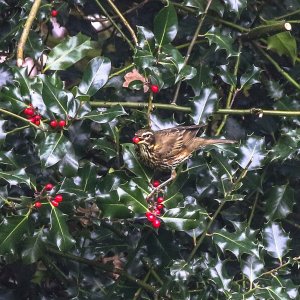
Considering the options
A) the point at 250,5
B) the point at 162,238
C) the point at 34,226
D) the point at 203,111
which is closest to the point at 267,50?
the point at 250,5

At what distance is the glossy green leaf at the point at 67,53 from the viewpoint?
113 inches

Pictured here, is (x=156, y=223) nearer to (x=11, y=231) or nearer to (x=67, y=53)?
(x=11, y=231)

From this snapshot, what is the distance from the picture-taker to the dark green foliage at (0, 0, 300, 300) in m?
2.61

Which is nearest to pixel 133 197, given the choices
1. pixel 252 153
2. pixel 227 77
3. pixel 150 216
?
pixel 150 216

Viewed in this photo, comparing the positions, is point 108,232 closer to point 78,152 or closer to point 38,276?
point 78,152

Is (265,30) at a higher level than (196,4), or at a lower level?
lower

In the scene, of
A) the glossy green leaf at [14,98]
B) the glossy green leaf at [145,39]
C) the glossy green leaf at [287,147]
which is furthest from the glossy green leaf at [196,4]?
the glossy green leaf at [14,98]

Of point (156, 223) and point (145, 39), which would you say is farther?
point (145, 39)

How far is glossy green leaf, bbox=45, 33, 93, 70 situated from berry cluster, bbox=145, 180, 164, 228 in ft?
1.89

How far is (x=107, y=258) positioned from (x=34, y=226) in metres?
0.49

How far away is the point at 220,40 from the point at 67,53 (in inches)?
23.7

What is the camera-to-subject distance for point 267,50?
11.3 ft

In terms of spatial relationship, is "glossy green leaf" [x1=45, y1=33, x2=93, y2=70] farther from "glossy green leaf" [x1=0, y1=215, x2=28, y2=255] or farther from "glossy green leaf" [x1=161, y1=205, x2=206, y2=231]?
"glossy green leaf" [x1=161, y1=205, x2=206, y2=231]

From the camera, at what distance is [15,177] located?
2.52m
